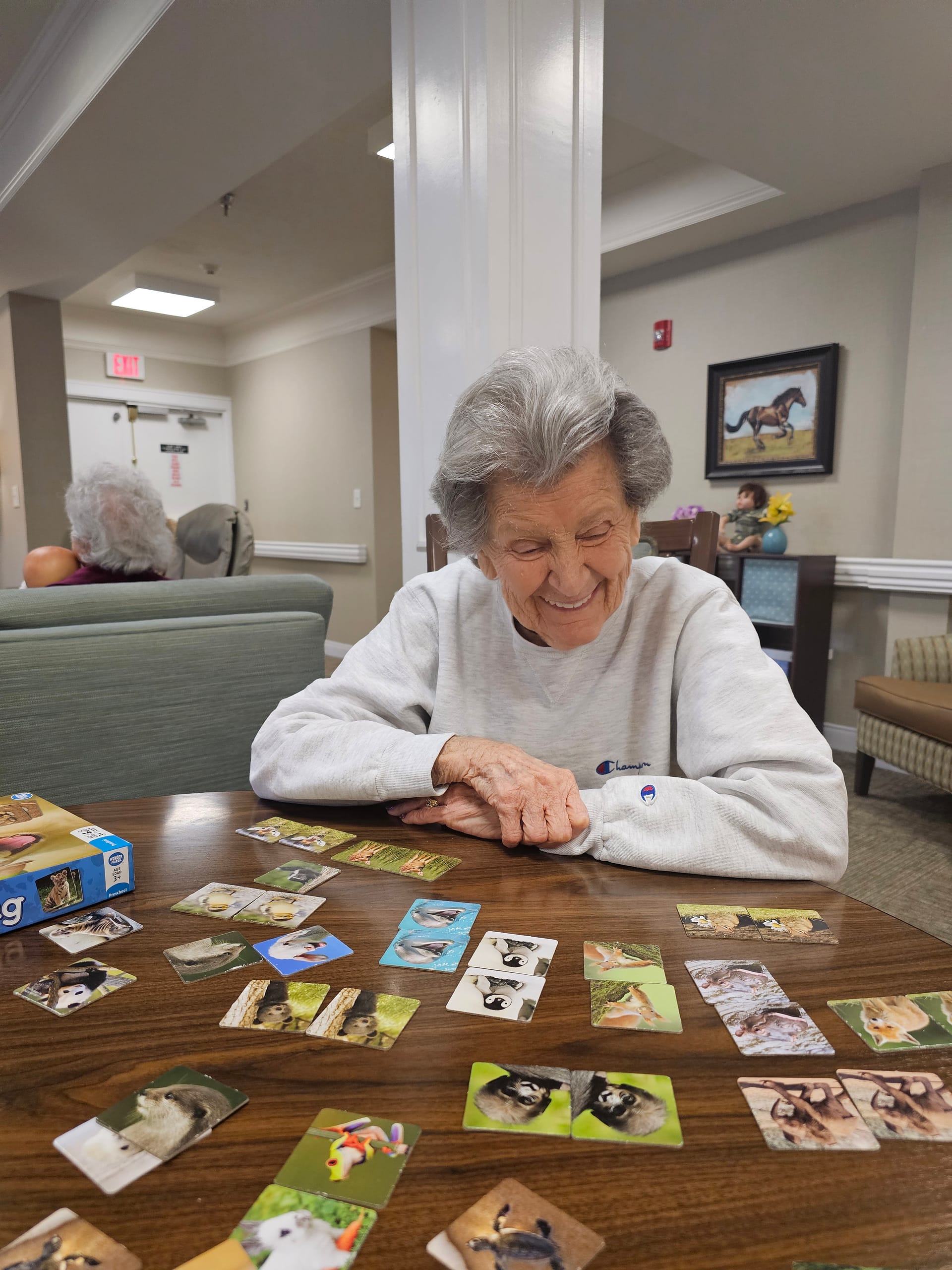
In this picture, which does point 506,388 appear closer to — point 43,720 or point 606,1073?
point 606,1073

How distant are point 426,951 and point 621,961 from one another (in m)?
0.16

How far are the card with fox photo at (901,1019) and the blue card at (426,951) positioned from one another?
0.95 ft

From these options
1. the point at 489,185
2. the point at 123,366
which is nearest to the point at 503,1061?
the point at 489,185

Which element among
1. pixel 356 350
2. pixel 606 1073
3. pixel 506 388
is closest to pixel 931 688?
pixel 506 388

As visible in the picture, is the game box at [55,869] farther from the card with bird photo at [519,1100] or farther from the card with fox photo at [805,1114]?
the card with fox photo at [805,1114]

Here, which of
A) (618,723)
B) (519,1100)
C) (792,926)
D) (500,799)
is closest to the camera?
(519,1100)

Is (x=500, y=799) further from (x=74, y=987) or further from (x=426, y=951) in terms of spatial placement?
(x=74, y=987)

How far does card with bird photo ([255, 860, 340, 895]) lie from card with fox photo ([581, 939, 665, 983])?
0.28m

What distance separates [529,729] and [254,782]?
39 centimetres

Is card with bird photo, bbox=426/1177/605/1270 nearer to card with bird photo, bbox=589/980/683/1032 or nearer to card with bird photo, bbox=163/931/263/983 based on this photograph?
Answer: card with bird photo, bbox=589/980/683/1032

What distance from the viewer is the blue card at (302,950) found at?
64 centimetres

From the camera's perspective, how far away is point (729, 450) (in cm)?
415

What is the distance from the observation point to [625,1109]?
0.47 meters

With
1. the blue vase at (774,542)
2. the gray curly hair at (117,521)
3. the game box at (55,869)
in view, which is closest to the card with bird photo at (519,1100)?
the game box at (55,869)
